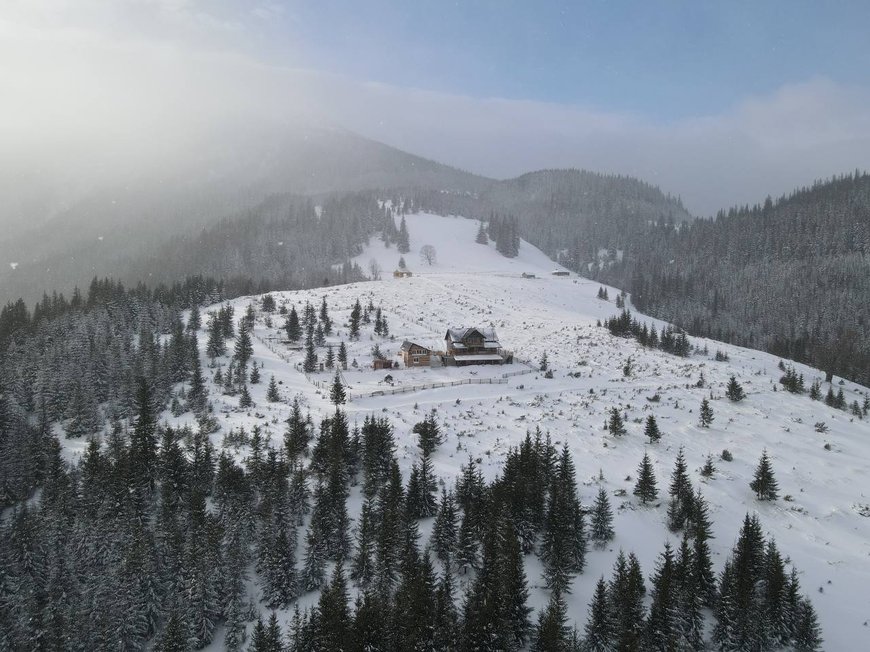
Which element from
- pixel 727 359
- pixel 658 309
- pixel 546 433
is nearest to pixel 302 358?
pixel 546 433

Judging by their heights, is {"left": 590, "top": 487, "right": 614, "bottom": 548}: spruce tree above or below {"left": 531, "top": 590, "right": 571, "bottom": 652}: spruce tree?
above

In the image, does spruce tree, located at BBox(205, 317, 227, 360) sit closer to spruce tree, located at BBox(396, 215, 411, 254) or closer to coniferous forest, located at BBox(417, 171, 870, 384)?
spruce tree, located at BBox(396, 215, 411, 254)

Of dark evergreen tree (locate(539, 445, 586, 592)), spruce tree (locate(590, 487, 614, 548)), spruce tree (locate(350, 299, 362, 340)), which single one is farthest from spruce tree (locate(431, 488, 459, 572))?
spruce tree (locate(350, 299, 362, 340))

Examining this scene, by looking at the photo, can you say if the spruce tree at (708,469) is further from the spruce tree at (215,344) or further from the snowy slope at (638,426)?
the spruce tree at (215,344)

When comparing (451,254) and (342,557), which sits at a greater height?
(451,254)

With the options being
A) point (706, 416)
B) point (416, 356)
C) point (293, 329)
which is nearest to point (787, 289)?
point (706, 416)

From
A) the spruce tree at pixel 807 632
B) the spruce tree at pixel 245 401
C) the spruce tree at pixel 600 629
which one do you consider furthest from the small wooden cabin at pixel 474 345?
the spruce tree at pixel 807 632

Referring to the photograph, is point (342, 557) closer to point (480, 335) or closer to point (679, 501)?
point (679, 501)
